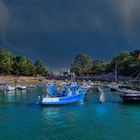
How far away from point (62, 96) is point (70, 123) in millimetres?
23454

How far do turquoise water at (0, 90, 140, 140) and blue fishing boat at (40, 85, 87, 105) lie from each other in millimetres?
2036

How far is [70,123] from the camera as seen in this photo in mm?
50969

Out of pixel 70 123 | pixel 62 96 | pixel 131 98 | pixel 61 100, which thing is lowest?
pixel 70 123

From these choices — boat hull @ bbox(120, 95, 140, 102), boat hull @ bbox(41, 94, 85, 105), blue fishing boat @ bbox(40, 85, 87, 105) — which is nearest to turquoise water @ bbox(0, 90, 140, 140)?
boat hull @ bbox(41, 94, 85, 105)

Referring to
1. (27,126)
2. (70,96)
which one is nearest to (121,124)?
(27,126)

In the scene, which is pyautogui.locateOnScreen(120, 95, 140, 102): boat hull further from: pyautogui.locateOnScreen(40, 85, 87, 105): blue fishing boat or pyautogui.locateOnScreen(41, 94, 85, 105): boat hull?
pyautogui.locateOnScreen(41, 94, 85, 105): boat hull

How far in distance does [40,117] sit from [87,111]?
10.6 meters

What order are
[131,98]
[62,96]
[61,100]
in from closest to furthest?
1. [61,100]
2. [62,96]
3. [131,98]

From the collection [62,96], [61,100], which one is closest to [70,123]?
[61,100]

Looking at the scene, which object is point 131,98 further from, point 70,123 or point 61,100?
point 70,123

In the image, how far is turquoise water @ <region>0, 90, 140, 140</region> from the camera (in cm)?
4231

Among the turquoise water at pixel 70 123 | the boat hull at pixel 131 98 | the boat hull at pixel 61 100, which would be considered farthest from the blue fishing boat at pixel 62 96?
the boat hull at pixel 131 98

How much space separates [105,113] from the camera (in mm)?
61250

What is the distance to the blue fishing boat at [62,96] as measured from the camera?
7056 cm
